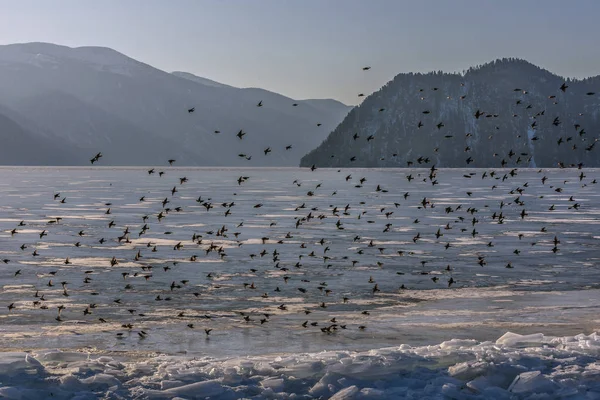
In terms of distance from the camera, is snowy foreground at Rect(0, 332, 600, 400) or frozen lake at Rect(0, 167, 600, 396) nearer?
snowy foreground at Rect(0, 332, 600, 400)

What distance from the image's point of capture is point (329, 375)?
14320mm

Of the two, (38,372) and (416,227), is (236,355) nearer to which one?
(38,372)

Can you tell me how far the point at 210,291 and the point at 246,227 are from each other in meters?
25.2

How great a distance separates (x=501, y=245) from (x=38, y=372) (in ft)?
101

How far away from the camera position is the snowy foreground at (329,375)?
13688 mm

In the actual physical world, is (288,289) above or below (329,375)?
below

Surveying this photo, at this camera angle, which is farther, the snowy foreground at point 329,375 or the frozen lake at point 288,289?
the frozen lake at point 288,289

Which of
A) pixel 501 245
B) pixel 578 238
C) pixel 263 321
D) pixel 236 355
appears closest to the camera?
pixel 236 355

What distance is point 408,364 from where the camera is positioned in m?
14.9

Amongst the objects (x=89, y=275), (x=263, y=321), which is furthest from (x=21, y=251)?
(x=263, y=321)

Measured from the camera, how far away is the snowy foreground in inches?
539

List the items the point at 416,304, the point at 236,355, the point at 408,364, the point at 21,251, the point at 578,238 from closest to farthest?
the point at 408,364 < the point at 236,355 < the point at 416,304 < the point at 21,251 < the point at 578,238

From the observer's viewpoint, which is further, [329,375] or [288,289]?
[288,289]

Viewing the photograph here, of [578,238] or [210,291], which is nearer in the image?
[210,291]
